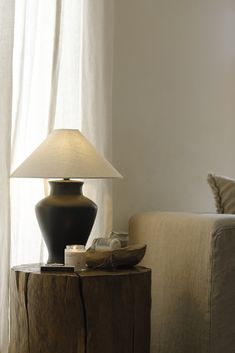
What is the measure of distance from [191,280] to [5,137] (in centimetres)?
87

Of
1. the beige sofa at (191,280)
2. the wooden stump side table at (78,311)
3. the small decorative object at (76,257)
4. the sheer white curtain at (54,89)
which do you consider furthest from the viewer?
the sheer white curtain at (54,89)

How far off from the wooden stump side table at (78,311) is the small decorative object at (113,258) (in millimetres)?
62

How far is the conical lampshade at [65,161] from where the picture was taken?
219 cm

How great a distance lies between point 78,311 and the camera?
2012mm

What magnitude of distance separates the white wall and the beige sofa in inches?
14.2

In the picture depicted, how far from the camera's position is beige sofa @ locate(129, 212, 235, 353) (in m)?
2.27

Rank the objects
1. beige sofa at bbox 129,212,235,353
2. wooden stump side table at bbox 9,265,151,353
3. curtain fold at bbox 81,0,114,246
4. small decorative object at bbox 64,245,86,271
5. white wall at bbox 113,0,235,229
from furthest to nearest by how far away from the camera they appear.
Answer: white wall at bbox 113,0,235,229 < curtain fold at bbox 81,0,114,246 < beige sofa at bbox 129,212,235,353 < small decorative object at bbox 64,245,86,271 < wooden stump side table at bbox 9,265,151,353

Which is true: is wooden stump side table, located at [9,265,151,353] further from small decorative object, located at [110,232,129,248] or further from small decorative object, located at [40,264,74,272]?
small decorative object, located at [110,232,129,248]

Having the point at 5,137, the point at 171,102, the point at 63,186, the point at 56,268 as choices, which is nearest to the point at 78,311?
the point at 56,268

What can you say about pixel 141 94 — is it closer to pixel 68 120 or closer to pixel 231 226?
pixel 68 120

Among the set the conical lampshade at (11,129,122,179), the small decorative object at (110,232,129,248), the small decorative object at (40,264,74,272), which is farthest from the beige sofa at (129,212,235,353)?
the small decorative object at (40,264,74,272)

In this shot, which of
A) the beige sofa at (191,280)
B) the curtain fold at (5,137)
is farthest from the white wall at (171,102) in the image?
the curtain fold at (5,137)

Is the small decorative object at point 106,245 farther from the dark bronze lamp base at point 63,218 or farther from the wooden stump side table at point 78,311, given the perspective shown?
the wooden stump side table at point 78,311

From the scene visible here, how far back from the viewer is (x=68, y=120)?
2.62m
